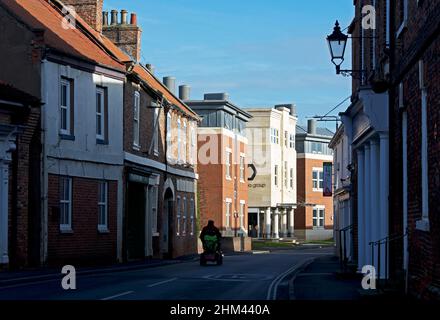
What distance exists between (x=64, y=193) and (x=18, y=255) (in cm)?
382

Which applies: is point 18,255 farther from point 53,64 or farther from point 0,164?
point 53,64

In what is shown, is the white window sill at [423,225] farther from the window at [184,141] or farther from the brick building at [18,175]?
the window at [184,141]

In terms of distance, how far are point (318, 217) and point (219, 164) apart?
3289cm

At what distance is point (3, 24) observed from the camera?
95.2 ft

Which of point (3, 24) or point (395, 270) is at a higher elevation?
point (3, 24)

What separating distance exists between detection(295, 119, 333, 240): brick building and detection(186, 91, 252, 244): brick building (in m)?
25.1

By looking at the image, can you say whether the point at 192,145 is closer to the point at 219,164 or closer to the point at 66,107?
the point at 219,164

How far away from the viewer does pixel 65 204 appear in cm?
3048

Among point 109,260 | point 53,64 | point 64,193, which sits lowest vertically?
point 109,260

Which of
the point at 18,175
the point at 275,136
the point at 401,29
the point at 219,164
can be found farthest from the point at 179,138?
the point at 275,136
